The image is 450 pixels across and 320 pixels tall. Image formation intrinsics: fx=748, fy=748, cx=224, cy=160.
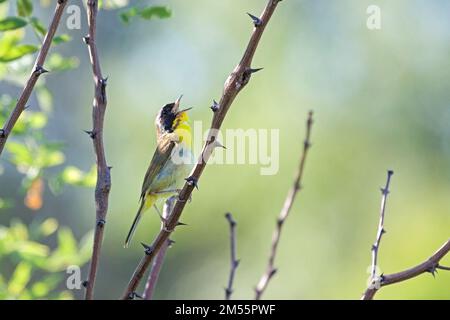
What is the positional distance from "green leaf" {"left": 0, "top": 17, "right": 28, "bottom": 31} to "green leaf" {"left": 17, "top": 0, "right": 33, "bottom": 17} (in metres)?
0.12

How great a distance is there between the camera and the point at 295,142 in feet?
38.2

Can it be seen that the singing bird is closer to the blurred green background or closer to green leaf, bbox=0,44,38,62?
green leaf, bbox=0,44,38,62

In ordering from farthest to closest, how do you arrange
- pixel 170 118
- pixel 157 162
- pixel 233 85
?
pixel 170 118 < pixel 157 162 < pixel 233 85

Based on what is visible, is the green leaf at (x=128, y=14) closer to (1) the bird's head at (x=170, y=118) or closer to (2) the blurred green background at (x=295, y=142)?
(1) the bird's head at (x=170, y=118)

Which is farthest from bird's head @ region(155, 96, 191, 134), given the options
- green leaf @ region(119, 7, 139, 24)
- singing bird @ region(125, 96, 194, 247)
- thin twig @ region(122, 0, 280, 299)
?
thin twig @ region(122, 0, 280, 299)

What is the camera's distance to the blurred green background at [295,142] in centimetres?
1108

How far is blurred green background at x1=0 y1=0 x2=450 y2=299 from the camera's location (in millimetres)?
11078

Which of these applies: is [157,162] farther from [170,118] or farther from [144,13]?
[144,13]

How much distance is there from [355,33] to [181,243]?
503cm

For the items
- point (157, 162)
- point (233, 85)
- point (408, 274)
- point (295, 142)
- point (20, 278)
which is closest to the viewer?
point (233, 85)

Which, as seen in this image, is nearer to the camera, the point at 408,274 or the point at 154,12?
the point at 408,274

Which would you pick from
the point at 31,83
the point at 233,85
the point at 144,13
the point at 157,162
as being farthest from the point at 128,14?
the point at 157,162

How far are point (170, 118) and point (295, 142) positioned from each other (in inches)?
267

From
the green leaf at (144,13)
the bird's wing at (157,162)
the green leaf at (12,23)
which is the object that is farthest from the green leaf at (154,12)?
the bird's wing at (157,162)
